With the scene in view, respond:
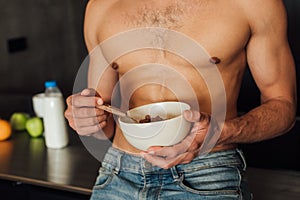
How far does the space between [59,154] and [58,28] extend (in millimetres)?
1094

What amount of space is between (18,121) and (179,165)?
0.98 m

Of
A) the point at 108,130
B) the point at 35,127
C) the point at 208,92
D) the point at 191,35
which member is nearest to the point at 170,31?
the point at 191,35

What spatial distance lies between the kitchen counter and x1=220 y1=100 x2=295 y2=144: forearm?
1.72ft

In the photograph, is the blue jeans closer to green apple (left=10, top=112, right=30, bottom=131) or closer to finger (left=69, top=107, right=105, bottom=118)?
finger (left=69, top=107, right=105, bottom=118)

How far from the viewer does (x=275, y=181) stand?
1.40 m

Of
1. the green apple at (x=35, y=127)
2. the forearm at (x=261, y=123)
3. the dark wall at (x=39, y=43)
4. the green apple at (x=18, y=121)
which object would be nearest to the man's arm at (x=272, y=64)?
the forearm at (x=261, y=123)

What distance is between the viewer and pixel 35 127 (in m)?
1.87

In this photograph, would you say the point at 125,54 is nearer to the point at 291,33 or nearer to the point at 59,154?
the point at 59,154

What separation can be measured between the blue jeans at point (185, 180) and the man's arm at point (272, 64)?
11 centimetres

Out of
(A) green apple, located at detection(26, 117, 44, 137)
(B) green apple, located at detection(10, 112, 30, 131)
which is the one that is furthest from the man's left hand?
(B) green apple, located at detection(10, 112, 30, 131)

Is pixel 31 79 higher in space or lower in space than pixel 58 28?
lower

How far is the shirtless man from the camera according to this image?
3.64ft

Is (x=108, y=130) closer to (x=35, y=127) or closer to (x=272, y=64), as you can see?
(x=272, y=64)

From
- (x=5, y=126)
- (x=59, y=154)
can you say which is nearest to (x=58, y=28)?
(x=5, y=126)
